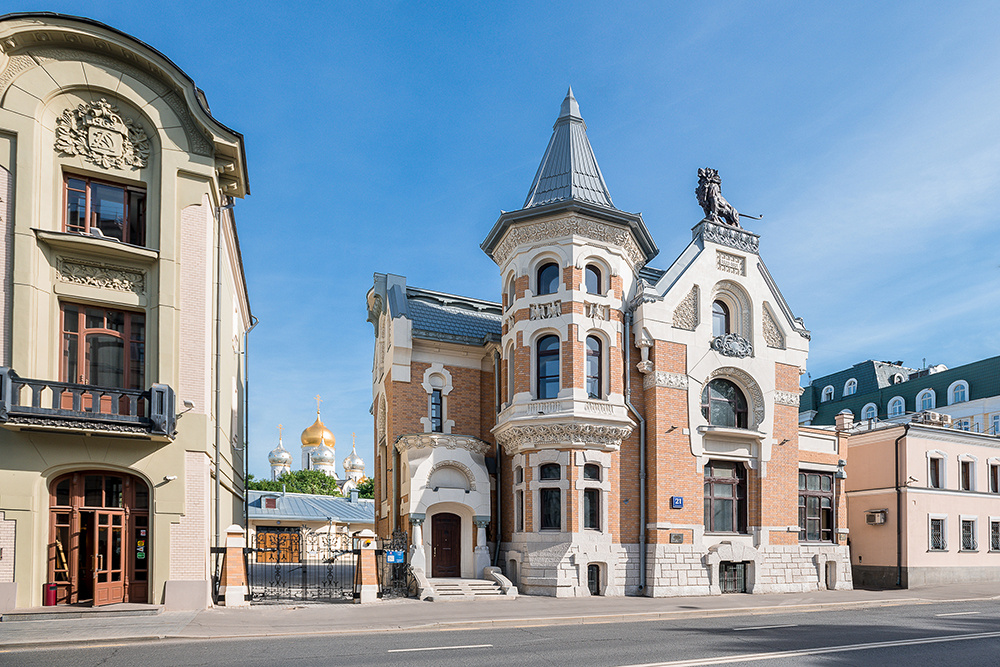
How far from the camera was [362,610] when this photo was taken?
61.7ft

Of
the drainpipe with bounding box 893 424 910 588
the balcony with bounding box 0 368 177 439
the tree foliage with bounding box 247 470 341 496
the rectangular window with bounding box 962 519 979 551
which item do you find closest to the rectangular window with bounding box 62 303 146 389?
the balcony with bounding box 0 368 177 439

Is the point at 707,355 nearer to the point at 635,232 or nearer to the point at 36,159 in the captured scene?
the point at 635,232

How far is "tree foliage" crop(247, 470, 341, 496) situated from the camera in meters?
77.2

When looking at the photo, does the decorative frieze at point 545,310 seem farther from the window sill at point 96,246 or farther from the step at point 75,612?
the step at point 75,612

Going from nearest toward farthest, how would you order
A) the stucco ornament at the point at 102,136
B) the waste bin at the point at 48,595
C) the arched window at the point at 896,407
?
the waste bin at the point at 48,595 < the stucco ornament at the point at 102,136 < the arched window at the point at 896,407

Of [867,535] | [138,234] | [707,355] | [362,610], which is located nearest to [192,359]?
[138,234]

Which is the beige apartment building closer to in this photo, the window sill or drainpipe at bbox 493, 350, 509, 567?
the window sill

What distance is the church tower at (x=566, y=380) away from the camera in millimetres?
23859

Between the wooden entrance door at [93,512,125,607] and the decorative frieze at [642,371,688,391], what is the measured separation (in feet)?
52.6

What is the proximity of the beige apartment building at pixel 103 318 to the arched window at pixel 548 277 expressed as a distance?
1054cm

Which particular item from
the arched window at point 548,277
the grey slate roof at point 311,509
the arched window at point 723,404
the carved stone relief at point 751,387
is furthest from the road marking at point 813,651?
the grey slate roof at point 311,509

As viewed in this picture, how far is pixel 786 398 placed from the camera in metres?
28.1

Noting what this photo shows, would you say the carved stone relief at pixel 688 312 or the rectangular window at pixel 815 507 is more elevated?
the carved stone relief at pixel 688 312

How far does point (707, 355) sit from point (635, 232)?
4.90 m
